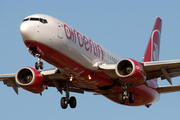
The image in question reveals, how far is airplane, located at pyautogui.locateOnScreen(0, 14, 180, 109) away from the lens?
23938 mm

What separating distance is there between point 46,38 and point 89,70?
5024 mm

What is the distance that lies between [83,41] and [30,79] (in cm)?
664

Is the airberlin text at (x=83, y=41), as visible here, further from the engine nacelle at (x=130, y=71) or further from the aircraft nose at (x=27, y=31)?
the aircraft nose at (x=27, y=31)

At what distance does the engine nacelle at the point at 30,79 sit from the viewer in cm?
2964

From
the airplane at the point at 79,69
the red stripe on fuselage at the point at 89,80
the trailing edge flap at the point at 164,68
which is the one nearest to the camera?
the airplane at the point at 79,69

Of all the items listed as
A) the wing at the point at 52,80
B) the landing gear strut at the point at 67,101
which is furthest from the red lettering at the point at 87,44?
the landing gear strut at the point at 67,101

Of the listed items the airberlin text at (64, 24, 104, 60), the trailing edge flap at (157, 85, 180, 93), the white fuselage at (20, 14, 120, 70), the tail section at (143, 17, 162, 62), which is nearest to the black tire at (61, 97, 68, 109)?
the white fuselage at (20, 14, 120, 70)

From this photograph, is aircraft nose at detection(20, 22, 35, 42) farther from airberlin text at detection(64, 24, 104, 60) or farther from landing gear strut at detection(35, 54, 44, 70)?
airberlin text at detection(64, 24, 104, 60)

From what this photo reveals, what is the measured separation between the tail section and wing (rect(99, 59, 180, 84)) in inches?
314

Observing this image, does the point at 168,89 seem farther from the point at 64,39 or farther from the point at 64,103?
the point at 64,39

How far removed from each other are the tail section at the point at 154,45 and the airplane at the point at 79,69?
361 cm

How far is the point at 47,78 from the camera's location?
3084cm

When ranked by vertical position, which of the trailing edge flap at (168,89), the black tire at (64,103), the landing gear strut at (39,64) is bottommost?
the black tire at (64,103)

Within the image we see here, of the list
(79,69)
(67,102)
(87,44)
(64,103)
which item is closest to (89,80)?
(79,69)
